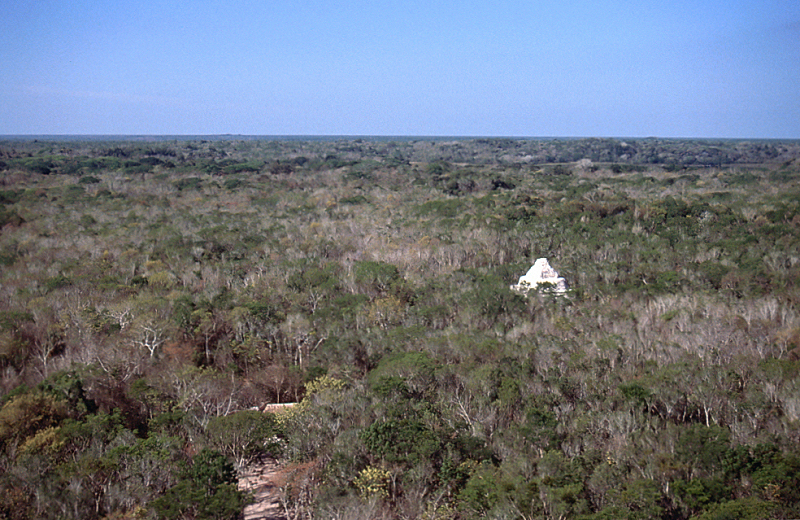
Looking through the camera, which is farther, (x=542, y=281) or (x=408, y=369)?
(x=542, y=281)

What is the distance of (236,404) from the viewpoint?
671 inches

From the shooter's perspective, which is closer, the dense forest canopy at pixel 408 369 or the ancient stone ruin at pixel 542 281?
the dense forest canopy at pixel 408 369

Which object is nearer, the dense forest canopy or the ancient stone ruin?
the dense forest canopy

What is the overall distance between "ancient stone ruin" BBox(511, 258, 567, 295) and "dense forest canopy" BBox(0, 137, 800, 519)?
114 centimetres

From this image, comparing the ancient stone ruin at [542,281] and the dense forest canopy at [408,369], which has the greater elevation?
the ancient stone ruin at [542,281]

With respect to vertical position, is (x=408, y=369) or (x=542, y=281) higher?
(x=542, y=281)

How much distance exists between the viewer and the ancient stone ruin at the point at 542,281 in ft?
83.3

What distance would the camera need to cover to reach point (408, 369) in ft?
57.4

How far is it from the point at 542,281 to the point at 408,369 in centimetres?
1041

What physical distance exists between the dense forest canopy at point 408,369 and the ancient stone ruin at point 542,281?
1.14 m

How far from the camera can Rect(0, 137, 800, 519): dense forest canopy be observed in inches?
474

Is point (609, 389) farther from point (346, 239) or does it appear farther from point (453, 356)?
point (346, 239)

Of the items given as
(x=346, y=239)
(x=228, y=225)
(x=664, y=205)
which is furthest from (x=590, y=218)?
(x=228, y=225)

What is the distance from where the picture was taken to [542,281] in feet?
84.7
